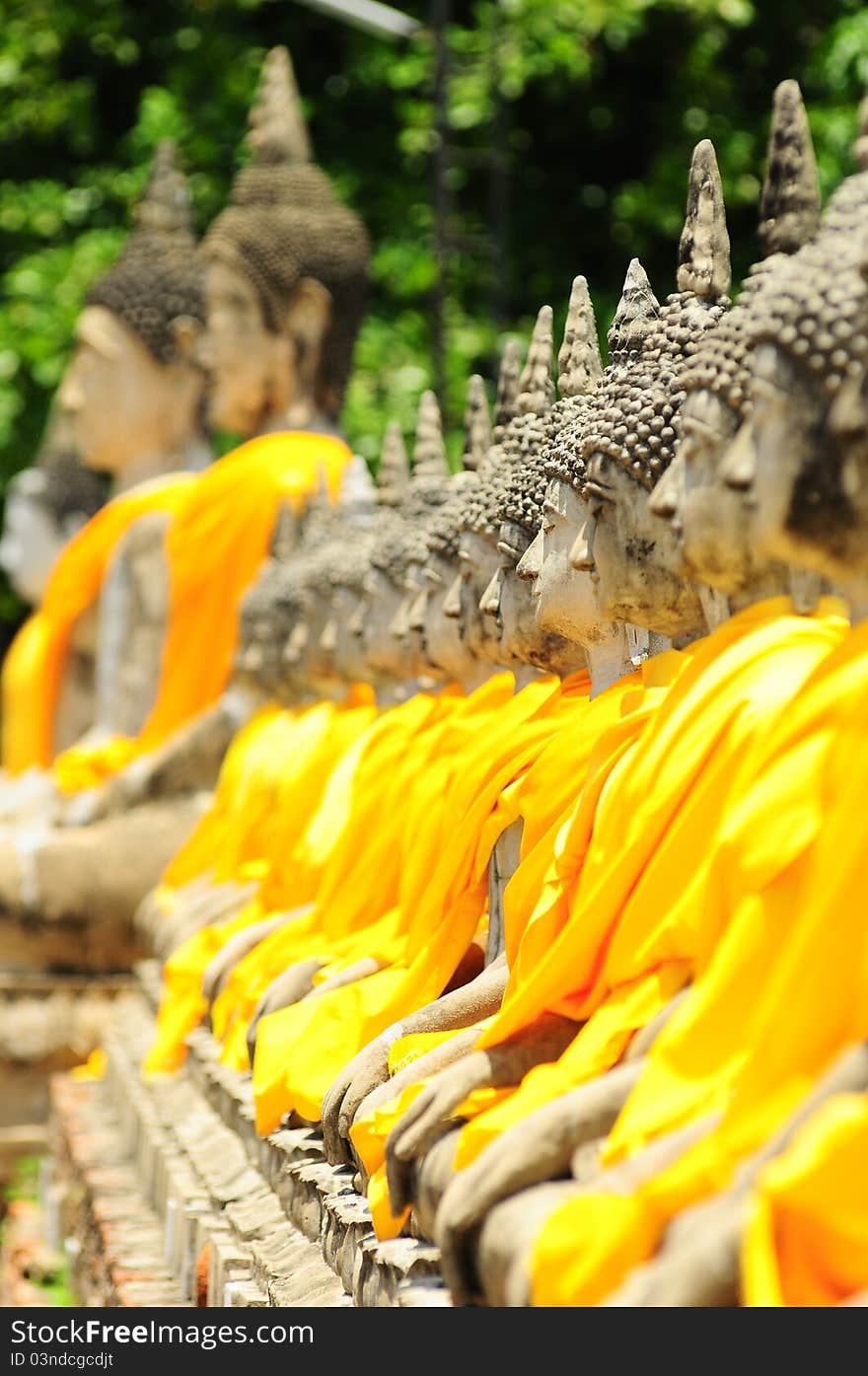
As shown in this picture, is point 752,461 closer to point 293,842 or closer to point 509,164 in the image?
point 293,842

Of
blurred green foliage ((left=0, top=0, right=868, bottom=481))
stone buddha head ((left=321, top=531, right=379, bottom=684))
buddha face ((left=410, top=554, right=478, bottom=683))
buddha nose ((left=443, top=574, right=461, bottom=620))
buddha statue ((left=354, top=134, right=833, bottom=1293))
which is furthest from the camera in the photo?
blurred green foliage ((left=0, top=0, right=868, bottom=481))

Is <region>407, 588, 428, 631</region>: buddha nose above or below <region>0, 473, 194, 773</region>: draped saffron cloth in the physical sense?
above

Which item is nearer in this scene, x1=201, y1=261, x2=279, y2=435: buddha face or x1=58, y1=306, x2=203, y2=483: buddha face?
x1=201, y1=261, x2=279, y2=435: buddha face

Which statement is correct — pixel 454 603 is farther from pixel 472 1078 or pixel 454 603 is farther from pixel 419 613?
pixel 472 1078

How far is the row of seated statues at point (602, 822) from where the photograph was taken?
9.76 feet

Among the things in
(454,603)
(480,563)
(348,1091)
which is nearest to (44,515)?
(454,603)

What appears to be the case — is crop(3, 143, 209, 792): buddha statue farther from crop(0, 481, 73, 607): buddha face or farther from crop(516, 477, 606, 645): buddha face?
crop(516, 477, 606, 645): buddha face

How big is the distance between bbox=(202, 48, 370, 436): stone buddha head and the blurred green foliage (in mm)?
3425

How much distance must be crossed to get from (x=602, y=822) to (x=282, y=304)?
25.0 feet

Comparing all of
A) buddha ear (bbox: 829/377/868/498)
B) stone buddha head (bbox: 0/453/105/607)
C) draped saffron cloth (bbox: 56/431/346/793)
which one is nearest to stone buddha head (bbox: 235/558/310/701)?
draped saffron cloth (bbox: 56/431/346/793)

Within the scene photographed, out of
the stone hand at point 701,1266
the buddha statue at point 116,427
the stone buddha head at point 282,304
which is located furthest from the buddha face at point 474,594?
the buddha statue at point 116,427

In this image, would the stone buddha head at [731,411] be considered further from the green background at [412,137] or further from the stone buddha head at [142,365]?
the green background at [412,137]

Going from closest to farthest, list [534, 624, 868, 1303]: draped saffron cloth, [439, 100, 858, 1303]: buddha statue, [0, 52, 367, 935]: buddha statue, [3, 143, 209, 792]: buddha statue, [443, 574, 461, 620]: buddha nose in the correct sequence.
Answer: [534, 624, 868, 1303]: draped saffron cloth < [439, 100, 858, 1303]: buddha statue < [443, 574, 461, 620]: buddha nose < [0, 52, 367, 935]: buddha statue < [3, 143, 209, 792]: buddha statue

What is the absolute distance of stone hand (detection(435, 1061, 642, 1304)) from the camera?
11.0ft
